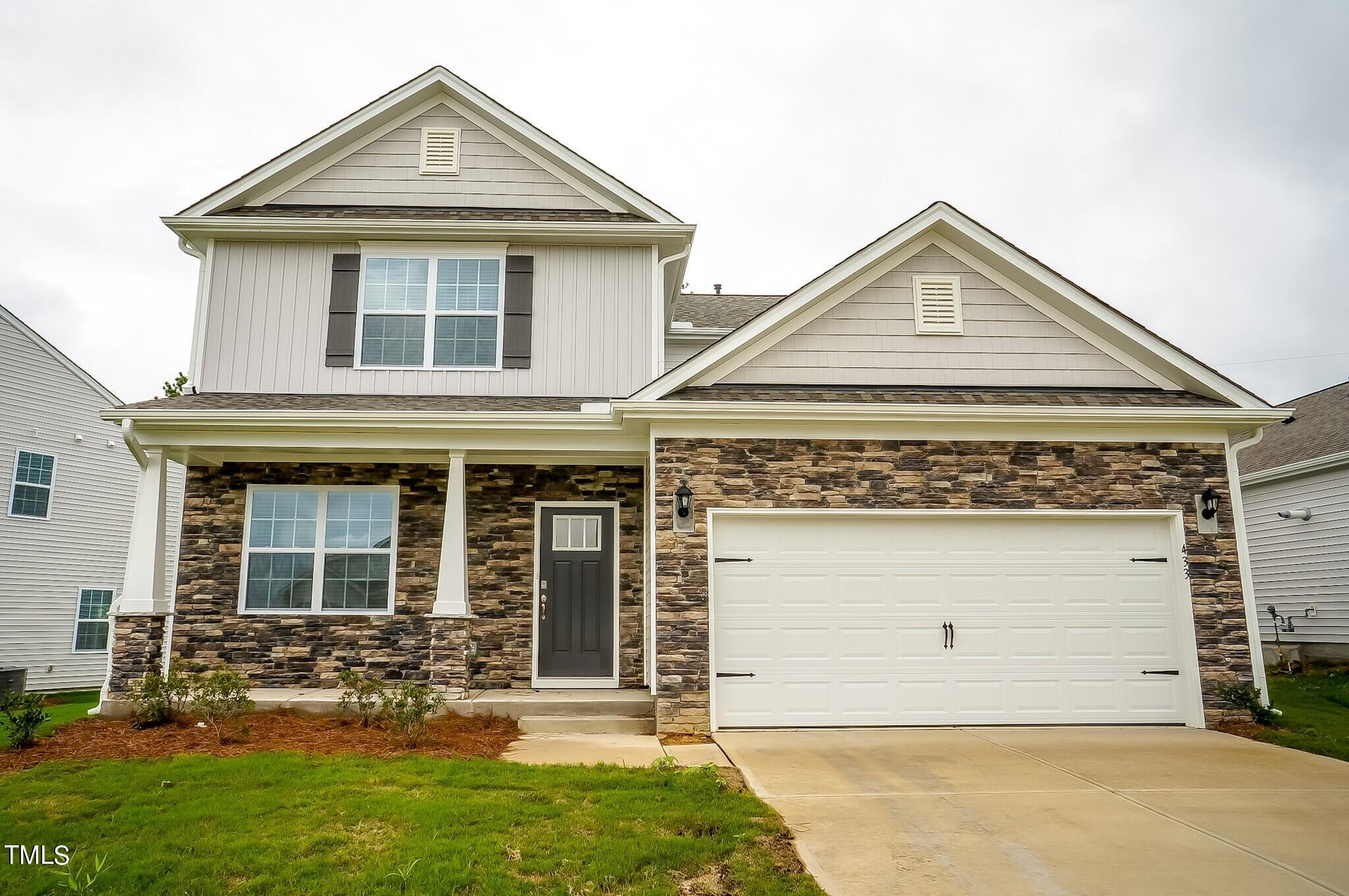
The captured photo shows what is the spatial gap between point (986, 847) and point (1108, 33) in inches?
611

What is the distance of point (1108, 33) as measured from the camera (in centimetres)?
1540

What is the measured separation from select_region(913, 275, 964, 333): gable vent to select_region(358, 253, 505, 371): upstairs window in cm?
528

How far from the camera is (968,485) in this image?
908cm

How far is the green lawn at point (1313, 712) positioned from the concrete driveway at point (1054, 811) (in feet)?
1.24

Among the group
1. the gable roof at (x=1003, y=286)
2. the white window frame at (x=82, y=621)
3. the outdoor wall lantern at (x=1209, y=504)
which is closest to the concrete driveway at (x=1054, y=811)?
the outdoor wall lantern at (x=1209, y=504)

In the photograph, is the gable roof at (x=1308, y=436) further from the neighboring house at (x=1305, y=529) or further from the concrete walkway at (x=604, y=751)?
the concrete walkway at (x=604, y=751)

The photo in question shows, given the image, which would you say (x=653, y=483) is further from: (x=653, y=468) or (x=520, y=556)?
(x=520, y=556)

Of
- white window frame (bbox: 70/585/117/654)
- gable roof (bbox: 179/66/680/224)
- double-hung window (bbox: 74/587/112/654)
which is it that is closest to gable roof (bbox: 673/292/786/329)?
gable roof (bbox: 179/66/680/224)

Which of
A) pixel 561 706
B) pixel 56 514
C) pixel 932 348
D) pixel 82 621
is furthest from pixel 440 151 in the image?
pixel 82 621

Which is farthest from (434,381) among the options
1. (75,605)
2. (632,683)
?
(75,605)

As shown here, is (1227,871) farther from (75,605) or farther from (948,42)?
(75,605)

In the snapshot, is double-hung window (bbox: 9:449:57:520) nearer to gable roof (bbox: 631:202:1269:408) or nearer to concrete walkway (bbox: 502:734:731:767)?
concrete walkway (bbox: 502:734:731:767)

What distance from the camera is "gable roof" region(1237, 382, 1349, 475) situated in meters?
15.6

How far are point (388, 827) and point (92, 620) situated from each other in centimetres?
1632
